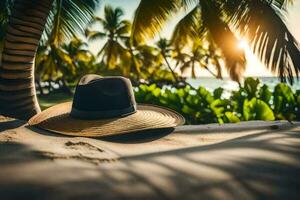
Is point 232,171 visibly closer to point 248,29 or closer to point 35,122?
point 35,122

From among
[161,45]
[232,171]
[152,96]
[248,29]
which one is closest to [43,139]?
[232,171]

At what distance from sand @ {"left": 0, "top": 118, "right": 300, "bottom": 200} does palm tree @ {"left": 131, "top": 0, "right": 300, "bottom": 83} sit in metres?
2.59

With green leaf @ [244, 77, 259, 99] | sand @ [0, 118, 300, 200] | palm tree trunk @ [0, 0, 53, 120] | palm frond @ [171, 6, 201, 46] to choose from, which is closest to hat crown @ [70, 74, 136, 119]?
sand @ [0, 118, 300, 200]

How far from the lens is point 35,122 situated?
10.6 ft

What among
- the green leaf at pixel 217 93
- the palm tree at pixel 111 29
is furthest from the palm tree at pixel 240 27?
the palm tree at pixel 111 29

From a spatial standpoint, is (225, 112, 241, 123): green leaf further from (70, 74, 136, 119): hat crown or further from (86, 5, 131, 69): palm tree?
(86, 5, 131, 69): palm tree

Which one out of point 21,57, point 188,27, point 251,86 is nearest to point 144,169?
point 21,57

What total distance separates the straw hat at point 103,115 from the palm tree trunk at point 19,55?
1.58 meters

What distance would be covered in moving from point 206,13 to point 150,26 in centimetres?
128

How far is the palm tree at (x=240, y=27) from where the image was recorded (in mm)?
5008

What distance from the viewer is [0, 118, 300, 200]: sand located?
1.66m

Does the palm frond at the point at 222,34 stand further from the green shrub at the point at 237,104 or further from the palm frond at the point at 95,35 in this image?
the palm frond at the point at 95,35

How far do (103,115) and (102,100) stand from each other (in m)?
0.15

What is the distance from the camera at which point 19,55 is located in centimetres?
474
